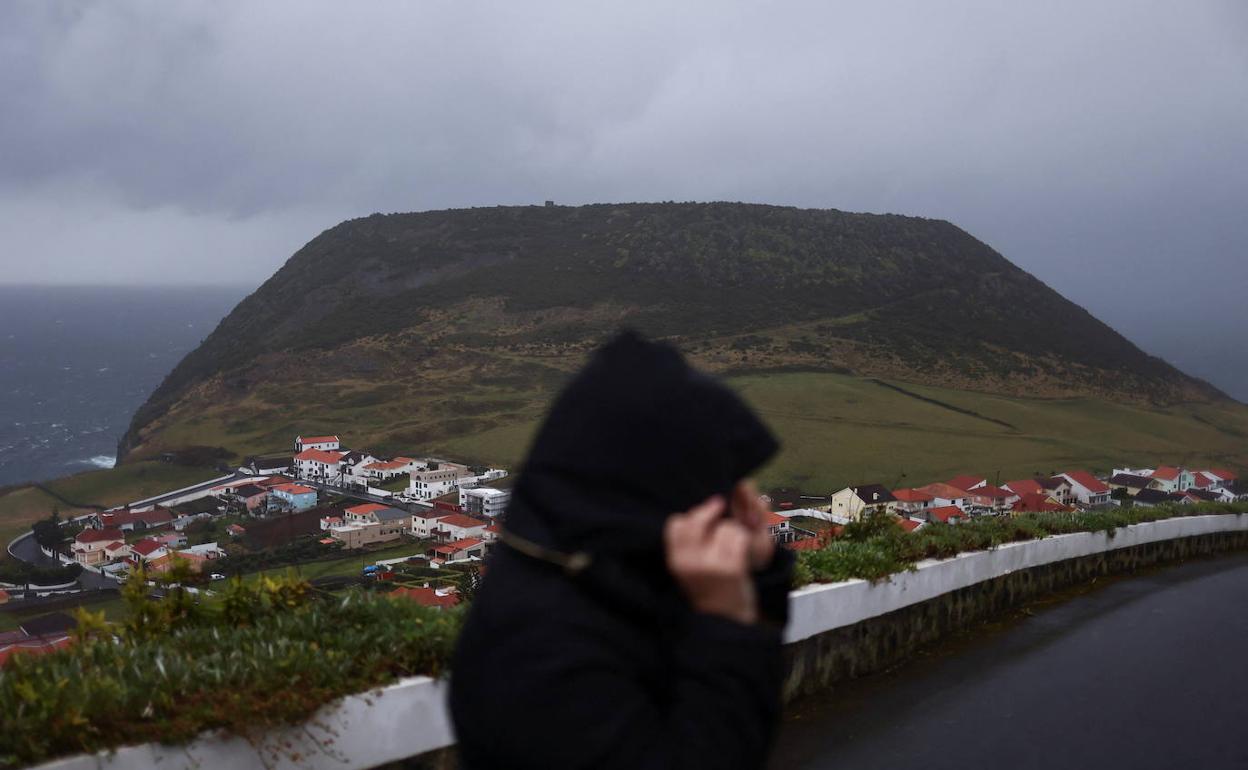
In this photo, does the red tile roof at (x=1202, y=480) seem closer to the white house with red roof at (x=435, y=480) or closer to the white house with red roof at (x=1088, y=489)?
the white house with red roof at (x=1088, y=489)

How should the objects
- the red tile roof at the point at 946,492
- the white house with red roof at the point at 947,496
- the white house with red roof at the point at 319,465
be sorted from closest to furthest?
the white house with red roof at the point at 947,496 → the red tile roof at the point at 946,492 → the white house with red roof at the point at 319,465

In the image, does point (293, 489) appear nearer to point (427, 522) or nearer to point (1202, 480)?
point (427, 522)

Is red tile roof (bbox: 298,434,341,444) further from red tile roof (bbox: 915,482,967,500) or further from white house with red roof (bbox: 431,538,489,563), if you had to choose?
red tile roof (bbox: 915,482,967,500)

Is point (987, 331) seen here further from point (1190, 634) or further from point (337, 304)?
point (1190, 634)

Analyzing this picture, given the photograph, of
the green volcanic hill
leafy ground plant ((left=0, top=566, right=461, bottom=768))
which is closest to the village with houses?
the green volcanic hill

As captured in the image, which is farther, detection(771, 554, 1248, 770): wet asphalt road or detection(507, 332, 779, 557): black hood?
detection(771, 554, 1248, 770): wet asphalt road

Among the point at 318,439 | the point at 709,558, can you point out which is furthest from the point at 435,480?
the point at 709,558

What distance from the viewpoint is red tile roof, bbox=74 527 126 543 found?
921 inches

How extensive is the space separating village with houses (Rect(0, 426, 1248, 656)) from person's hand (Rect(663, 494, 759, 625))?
11.9 m

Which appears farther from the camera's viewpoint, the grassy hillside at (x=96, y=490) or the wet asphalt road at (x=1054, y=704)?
the grassy hillside at (x=96, y=490)

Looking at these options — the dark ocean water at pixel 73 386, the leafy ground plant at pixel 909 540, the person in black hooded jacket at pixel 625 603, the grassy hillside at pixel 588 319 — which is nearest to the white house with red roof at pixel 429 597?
the leafy ground plant at pixel 909 540

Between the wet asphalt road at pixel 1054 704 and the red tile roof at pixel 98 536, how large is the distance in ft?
79.2

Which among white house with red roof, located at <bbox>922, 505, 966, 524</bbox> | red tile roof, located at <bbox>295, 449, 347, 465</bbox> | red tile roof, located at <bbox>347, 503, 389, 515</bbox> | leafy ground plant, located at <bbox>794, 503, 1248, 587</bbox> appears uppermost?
leafy ground plant, located at <bbox>794, 503, 1248, 587</bbox>

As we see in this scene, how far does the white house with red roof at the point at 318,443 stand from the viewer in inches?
1734
